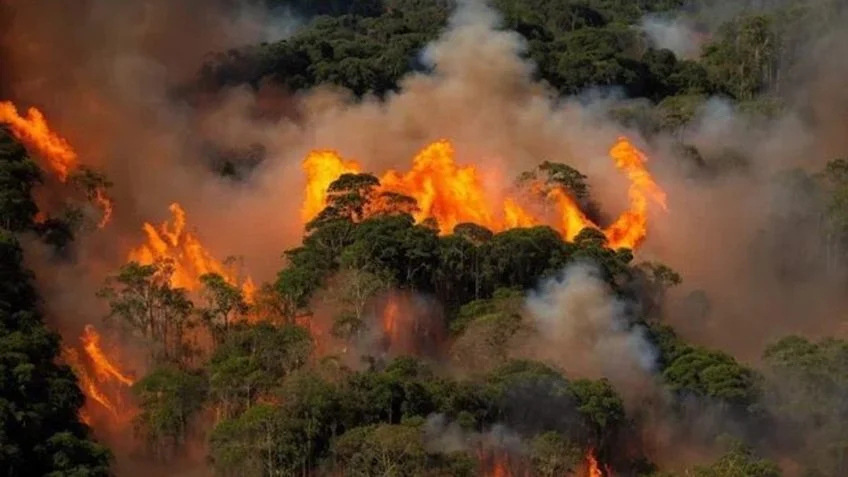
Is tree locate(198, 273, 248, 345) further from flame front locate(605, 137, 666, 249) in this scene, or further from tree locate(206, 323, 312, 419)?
flame front locate(605, 137, 666, 249)

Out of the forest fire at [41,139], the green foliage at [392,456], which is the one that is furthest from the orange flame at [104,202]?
the green foliage at [392,456]

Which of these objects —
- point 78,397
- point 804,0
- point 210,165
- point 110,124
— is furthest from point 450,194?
point 804,0

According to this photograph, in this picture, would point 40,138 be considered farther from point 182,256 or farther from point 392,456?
point 392,456

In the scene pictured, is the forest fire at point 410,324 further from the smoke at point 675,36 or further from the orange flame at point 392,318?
the smoke at point 675,36

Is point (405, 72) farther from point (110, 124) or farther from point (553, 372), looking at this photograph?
point (553, 372)

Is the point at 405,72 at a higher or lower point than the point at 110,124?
higher

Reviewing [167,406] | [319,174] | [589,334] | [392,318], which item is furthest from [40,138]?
[589,334]
